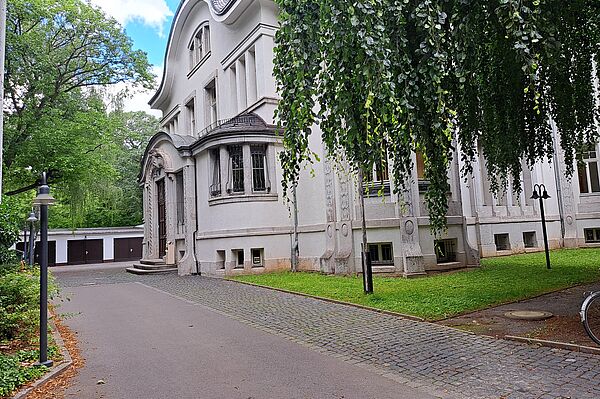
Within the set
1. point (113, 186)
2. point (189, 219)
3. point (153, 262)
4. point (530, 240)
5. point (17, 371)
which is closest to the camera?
point (17, 371)

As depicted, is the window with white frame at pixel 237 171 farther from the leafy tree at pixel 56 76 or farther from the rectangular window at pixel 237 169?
the leafy tree at pixel 56 76

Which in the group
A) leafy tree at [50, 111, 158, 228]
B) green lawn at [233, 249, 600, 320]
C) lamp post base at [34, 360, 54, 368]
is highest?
leafy tree at [50, 111, 158, 228]

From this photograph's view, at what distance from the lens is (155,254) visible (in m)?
23.4

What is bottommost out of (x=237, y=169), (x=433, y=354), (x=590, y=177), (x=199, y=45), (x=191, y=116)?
(x=433, y=354)

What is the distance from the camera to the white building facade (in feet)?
47.7

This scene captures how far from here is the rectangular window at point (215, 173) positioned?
18.3 m

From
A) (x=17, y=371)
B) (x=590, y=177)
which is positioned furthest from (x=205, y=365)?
(x=590, y=177)

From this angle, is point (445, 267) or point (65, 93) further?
point (65, 93)

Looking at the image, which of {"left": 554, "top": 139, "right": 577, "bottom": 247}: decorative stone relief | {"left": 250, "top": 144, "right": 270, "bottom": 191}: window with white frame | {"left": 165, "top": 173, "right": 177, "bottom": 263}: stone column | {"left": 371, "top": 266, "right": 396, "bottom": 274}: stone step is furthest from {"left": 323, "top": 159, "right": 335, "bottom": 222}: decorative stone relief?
{"left": 554, "top": 139, "right": 577, "bottom": 247}: decorative stone relief

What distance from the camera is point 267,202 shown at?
58.1 ft

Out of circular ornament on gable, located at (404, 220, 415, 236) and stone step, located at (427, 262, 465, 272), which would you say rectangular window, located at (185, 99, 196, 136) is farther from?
stone step, located at (427, 262, 465, 272)

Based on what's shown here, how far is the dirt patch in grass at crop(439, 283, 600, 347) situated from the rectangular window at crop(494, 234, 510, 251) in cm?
971

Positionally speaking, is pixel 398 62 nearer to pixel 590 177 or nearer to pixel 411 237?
pixel 411 237

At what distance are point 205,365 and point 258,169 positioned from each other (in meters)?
12.7
